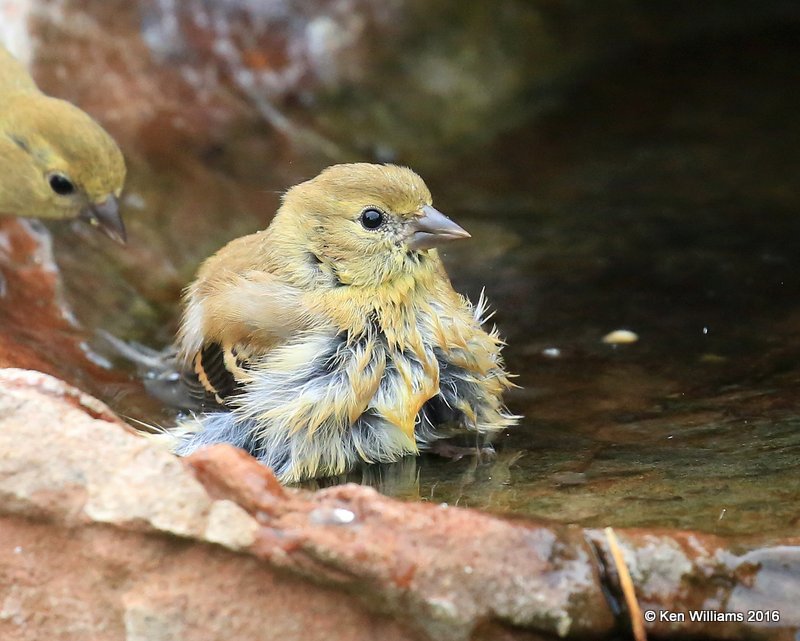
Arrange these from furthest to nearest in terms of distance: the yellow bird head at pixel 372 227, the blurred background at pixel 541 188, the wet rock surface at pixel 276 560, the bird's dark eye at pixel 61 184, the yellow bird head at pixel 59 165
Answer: the bird's dark eye at pixel 61 184
the yellow bird head at pixel 59 165
the yellow bird head at pixel 372 227
the blurred background at pixel 541 188
the wet rock surface at pixel 276 560

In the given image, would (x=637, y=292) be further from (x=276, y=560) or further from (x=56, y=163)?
(x=276, y=560)

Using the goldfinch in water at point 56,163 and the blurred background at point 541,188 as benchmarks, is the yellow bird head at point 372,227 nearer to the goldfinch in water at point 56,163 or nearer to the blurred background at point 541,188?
the blurred background at point 541,188

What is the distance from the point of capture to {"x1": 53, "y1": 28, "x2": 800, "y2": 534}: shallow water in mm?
3484

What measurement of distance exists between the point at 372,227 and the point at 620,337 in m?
1.38

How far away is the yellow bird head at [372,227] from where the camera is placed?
165 inches

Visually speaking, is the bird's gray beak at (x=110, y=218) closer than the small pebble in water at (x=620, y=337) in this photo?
No

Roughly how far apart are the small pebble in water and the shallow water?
0.05m

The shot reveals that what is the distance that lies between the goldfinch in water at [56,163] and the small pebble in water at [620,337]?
7.84ft

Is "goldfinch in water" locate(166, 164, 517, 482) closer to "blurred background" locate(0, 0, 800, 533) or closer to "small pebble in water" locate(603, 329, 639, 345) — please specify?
"blurred background" locate(0, 0, 800, 533)

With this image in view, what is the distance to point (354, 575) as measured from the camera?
2764 millimetres

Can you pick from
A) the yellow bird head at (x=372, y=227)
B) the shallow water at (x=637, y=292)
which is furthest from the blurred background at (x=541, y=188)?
the yellow bird head at (x=372, y=227)

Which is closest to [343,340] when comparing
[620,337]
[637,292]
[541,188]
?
[620,337]

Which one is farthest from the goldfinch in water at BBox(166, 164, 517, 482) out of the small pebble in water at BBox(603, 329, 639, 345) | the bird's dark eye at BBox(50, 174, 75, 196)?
the bird's dark eye at BBox(50, 174, 75, 196)

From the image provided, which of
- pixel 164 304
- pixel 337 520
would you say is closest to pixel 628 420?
pixel 337 520
